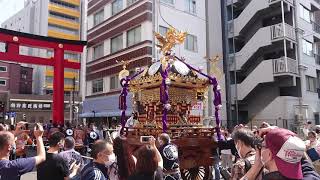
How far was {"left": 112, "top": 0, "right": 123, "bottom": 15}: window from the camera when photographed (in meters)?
26.3

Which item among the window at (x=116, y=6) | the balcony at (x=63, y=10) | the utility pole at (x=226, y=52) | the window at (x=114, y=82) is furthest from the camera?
the balcony at (x=63, y=10)

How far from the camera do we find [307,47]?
2727 centimetres

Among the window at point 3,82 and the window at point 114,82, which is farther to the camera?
the window at point 3,82

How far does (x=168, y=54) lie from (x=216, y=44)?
17436mm

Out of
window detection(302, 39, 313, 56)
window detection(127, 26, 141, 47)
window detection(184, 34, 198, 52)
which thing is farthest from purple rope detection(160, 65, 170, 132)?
window detection(302, 39, 313, 56)

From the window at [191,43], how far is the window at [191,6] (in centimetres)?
208

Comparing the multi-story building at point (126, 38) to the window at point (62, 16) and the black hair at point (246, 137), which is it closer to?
the black hair at point (246, 137)

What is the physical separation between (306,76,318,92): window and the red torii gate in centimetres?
1835

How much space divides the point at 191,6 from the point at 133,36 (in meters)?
5.27

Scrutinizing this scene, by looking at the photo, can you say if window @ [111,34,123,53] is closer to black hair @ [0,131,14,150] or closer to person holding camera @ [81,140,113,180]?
person holding camera @ [81,140,113,180]

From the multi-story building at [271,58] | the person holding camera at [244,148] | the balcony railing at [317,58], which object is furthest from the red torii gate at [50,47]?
the balcony railing at [317,58]

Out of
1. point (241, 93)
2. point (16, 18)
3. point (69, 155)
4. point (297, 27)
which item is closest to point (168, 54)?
point (69, 155)

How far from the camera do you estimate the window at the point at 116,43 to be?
2613 cm

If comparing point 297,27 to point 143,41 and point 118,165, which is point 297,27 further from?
point 118,165
